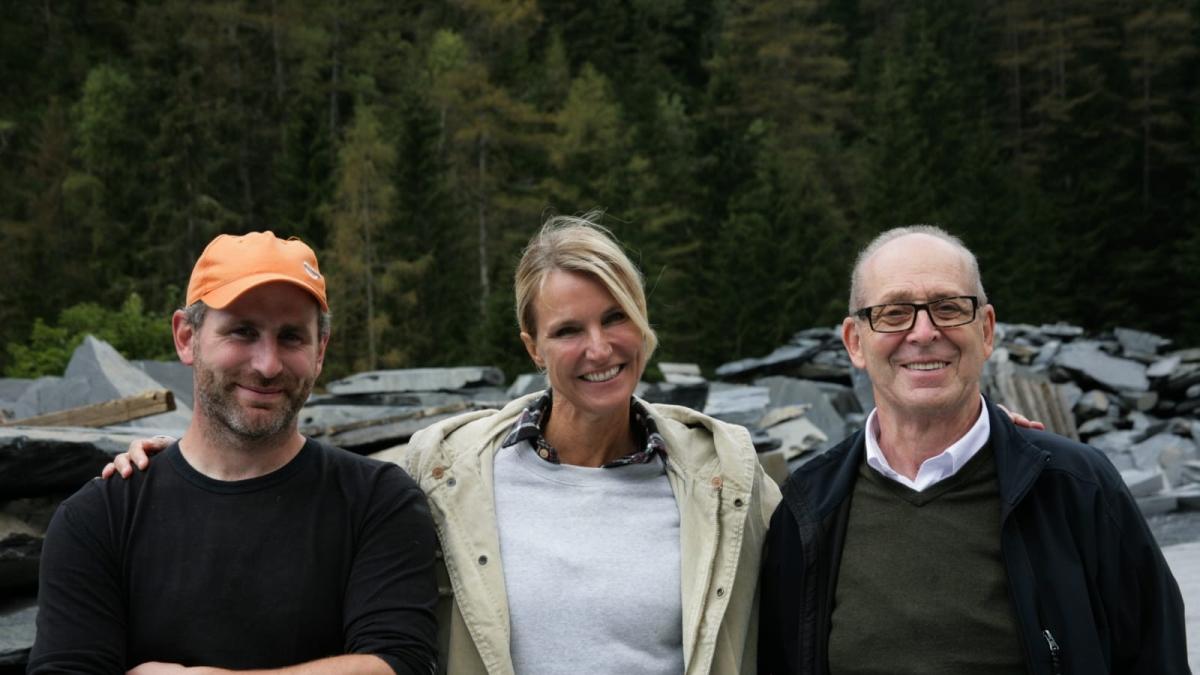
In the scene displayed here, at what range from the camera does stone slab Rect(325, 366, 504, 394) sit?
17047 millimetres

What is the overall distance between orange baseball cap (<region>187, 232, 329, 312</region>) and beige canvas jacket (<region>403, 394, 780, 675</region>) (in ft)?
2.09

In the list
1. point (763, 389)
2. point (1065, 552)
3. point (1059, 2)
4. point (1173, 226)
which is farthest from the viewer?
point (1059, 2)

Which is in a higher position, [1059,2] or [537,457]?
[1059,2]

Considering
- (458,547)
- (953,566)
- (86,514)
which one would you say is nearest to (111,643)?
(86,514)

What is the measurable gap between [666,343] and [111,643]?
2938 centimetres

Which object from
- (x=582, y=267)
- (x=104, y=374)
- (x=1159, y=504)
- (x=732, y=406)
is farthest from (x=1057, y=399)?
(x=582, y=267)

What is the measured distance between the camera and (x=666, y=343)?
31.7 metres

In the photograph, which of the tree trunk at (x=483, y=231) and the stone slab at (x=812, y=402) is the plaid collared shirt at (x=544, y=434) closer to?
the stone slab at (x=812, y=402)

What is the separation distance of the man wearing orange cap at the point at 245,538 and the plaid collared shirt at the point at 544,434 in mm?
469

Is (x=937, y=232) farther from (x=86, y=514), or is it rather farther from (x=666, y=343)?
(x=666, y=343)

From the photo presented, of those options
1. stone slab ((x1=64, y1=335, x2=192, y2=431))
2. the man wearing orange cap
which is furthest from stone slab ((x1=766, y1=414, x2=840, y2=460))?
the man wearing orange cap

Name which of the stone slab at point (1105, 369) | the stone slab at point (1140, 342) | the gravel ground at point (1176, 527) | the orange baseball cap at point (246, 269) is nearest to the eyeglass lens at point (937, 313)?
the orange baseball cap at point (246, 269)

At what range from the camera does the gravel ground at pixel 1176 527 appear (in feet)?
28.6

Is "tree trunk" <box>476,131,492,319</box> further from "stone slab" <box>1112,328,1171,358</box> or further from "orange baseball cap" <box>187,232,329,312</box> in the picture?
"orange baseball cap" <box>187,232,329,312</box>
